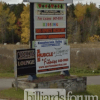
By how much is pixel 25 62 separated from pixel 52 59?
1.27m

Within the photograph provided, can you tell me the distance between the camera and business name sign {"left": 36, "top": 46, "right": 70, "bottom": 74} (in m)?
12.0

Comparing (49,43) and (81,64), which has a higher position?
(49,43)

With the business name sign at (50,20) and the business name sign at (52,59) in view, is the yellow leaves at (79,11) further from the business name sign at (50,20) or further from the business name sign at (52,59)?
the business name sign at (52,59)

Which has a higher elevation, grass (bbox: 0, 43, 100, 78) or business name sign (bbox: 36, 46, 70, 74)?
business name sign (bbox: 36, 46, 70, 74)

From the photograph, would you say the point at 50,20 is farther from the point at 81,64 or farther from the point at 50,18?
the point at 81,64

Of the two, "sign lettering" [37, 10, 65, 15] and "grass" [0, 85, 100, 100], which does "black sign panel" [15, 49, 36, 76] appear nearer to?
"grass" [0, 85, 100, 100]

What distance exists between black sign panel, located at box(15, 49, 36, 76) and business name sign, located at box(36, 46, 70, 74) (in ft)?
0.74

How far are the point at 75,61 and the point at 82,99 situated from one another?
10170 mm

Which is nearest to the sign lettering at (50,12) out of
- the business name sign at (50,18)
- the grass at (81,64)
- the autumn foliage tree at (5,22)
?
the business name sign at (50,18)

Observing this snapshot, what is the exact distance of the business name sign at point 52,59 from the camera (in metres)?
12.0

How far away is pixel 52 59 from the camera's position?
40.3ft

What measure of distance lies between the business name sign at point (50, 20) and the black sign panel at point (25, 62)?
0.78m

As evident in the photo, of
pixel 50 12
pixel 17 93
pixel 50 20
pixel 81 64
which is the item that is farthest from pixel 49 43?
pixel 81 64

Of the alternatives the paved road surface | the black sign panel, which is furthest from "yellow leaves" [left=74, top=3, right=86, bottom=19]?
the black sign panel
